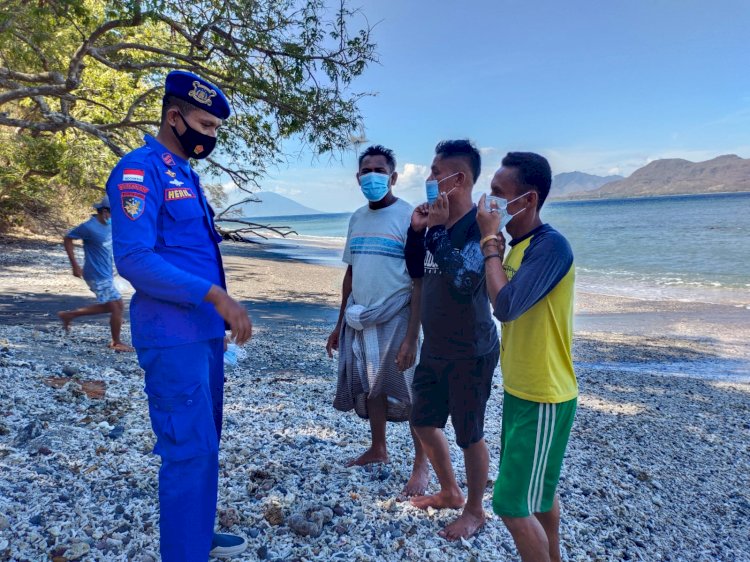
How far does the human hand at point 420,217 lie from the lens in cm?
324

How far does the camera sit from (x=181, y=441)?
2264mm

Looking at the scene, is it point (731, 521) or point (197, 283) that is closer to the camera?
point (197, 283)

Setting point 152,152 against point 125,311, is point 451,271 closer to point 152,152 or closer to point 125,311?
point 152,152

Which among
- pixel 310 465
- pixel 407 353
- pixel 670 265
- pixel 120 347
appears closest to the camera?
pixel 407 353

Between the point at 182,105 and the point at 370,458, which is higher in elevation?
the point at 182,105

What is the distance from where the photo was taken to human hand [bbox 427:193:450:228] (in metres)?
2.96

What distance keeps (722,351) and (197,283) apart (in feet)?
35.3

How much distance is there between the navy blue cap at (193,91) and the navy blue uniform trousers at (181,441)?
1.10 metres

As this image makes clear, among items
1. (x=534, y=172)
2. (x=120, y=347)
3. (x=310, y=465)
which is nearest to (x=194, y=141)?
(x=534, y=172)

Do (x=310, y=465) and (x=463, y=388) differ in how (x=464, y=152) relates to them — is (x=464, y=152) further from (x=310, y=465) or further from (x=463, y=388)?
(x=310, y=465)

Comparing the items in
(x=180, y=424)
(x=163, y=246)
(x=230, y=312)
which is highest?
(x=163, y=246)

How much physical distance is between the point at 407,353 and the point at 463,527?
1087 millimetres

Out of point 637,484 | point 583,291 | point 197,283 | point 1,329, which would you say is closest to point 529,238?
point 197,283

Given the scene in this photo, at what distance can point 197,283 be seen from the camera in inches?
84.5
